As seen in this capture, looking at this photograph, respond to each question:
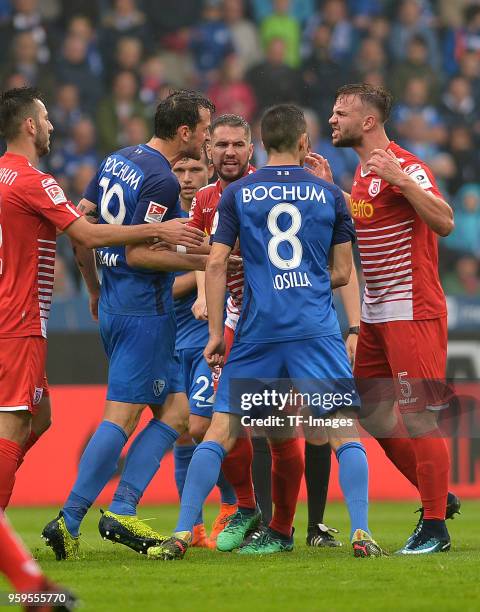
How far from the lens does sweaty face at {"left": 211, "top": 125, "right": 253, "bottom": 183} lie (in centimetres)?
712

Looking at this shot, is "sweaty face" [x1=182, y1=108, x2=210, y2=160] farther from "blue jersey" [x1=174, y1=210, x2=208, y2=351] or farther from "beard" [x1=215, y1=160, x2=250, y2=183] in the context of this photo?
"blue jersey" [x1=174, y1=210, x2=208, y2=351]

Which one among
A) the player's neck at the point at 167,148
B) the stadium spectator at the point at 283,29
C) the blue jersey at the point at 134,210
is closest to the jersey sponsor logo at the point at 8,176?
the blue jersey at the point at 134,210

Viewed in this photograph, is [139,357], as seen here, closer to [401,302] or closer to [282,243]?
[282,243]

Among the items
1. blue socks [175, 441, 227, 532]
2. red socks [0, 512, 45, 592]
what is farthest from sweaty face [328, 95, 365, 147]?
red socks [0, 512, 45, 592]

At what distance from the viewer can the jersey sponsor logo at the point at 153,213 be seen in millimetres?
6430

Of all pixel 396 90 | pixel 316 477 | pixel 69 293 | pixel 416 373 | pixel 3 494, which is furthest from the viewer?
pixel 396 90

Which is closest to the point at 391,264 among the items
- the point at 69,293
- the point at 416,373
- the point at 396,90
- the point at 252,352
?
the point at 416,373

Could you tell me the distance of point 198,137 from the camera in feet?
22.2

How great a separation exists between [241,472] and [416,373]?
1347mm

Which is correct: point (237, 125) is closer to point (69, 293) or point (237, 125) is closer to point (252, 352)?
point (252, 352)

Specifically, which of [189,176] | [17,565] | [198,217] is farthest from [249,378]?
A: [189,176]

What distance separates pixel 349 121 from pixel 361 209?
532 mm

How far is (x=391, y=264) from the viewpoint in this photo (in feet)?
21.9

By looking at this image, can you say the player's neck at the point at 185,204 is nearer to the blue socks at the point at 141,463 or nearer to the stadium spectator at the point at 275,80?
A: the blue socks at the point at 141,463
